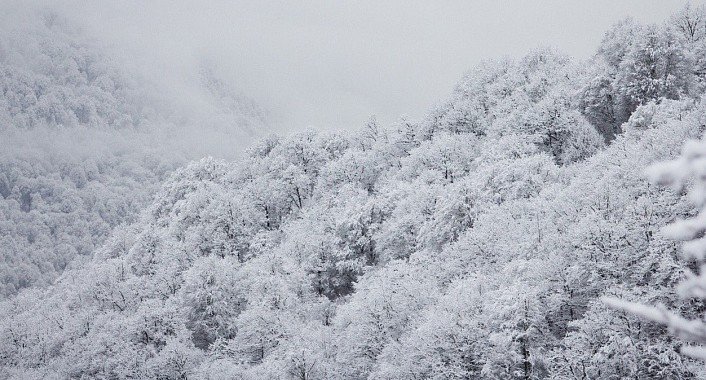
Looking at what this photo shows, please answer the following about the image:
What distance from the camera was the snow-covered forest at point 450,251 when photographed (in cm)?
3512

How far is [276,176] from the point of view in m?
112

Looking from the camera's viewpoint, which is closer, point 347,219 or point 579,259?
point 579,259

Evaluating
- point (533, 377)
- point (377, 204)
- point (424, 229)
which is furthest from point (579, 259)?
point (377, 204)

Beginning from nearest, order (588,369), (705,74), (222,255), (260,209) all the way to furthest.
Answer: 1. (588,369)
2. (705,74)
3. (222,255)
4. (260,209)

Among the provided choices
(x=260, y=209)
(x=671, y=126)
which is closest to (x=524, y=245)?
(x=671, y=126)

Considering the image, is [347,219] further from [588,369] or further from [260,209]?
[588,369]

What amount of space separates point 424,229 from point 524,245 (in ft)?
71.3

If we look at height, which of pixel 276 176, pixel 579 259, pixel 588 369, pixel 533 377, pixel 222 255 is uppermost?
pixel 579 259

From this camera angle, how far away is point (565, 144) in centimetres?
7881

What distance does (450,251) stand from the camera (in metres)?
55.3

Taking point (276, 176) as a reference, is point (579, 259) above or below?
above

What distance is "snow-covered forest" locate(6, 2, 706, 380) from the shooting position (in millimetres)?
35125

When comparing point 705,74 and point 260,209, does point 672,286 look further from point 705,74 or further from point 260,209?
point 260,209

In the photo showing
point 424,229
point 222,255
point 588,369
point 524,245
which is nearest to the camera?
point 588,369
